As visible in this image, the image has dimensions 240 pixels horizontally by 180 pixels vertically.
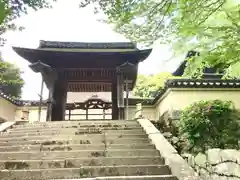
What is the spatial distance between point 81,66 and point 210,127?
856cm

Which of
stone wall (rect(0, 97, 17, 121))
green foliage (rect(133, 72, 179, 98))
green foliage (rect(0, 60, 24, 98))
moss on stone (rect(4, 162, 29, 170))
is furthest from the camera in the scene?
green foliage (rect(133, 72, 179, 98))

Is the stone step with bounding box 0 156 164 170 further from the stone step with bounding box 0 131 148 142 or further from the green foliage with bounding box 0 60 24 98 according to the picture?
the green foliage with bounding box 0 60 24 98

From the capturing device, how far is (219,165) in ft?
18.9

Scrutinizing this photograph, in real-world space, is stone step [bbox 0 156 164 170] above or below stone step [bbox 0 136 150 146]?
below

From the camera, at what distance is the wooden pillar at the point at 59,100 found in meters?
13.9

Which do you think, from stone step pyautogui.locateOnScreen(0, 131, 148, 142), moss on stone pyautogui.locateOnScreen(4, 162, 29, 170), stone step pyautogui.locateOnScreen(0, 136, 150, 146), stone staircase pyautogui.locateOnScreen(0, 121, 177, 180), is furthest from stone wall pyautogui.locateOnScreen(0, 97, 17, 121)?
moss on stone pyautogui.locateOnScreen(4, 162, 29, 170)

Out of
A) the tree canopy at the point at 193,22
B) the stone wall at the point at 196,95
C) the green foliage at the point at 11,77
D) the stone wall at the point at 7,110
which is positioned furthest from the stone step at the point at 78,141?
the green foliage at the point at 11,77

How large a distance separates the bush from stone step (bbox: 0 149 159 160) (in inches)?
60.8

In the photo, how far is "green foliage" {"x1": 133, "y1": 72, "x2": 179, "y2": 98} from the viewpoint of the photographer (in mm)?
21828

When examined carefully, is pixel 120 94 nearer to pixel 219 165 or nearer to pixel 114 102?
pixel 114 102

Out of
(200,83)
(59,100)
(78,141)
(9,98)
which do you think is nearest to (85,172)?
(78,141)

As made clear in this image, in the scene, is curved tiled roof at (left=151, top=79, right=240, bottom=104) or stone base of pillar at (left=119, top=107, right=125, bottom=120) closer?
curved tiled roof at (left=151, top=79, right=240, bottom=104)

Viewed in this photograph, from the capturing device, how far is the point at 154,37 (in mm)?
6324

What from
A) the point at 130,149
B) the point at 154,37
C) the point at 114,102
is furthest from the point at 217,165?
the point at 114,102
